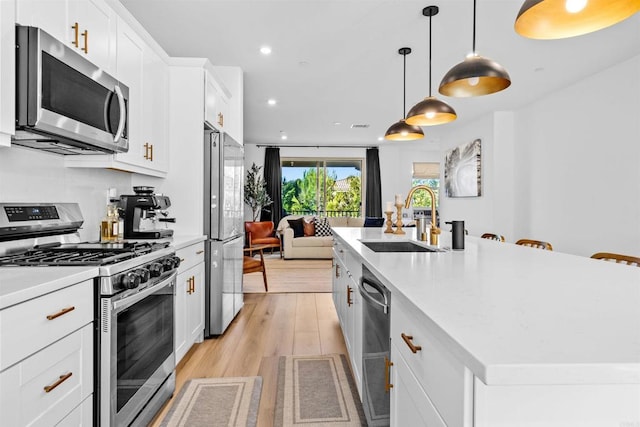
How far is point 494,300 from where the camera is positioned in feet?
3.07

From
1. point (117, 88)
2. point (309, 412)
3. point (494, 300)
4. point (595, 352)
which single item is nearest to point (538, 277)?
point (494, 300)

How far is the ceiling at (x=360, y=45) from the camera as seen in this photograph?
2.82 metres

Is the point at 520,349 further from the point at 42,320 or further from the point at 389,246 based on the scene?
the point at 389,246

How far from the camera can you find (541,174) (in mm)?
5188

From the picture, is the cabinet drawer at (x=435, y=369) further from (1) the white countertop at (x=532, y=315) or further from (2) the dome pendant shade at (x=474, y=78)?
(2) the dome pendant shade at (x=474, y=78)

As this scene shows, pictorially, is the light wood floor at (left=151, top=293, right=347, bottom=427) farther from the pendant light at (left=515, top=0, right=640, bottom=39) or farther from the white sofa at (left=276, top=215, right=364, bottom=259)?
the white sofa at (left=276, top=215, right=364, bottom=259)

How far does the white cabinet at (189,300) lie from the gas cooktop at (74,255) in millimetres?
497

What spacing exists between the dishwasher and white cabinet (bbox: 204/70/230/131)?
2.15 meters

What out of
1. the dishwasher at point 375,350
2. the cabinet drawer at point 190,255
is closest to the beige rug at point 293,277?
the cabinet drawer at point 190,255

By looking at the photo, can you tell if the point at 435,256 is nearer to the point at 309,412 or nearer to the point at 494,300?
the point at 494,300

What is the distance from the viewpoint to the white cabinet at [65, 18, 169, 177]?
2.24m

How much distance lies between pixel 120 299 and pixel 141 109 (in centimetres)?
151

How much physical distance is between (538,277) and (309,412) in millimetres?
1357

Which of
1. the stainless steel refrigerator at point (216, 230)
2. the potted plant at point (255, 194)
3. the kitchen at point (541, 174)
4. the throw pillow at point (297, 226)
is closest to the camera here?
the kitchen at point (541, 174)
